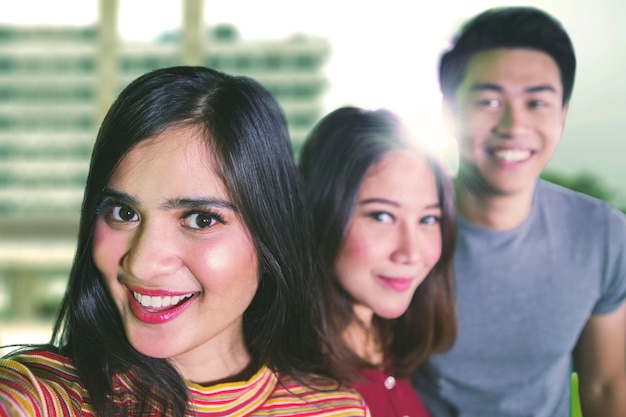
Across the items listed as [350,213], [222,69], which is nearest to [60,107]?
[222,69]

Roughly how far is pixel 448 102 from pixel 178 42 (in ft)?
2.15

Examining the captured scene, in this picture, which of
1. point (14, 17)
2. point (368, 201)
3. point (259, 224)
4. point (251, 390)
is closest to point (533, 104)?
point (368, 201)

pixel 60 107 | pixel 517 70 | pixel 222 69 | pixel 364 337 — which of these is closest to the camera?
pixel 517 70

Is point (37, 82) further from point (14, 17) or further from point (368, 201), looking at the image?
point (368, 201)

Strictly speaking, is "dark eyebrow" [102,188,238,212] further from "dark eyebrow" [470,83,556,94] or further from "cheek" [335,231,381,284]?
"dark eyebrow" [470,83,556,94]

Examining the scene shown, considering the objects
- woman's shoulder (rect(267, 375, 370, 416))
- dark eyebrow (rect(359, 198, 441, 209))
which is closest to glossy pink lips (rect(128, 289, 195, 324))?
woman's shoulder (rect(267, 375, 370, 416))

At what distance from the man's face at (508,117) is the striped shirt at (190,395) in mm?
440

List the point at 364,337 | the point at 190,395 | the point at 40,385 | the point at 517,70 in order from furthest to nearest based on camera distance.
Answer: the point at 364,337, the point at 517,70, the point at 190,395, the point at 40,385

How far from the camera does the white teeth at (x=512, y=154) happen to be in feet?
3.48

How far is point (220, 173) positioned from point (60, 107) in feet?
4.22

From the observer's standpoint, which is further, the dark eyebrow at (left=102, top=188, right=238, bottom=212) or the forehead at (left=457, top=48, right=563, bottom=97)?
the forehead at (left=457, top=48, right=563, bottom=97)

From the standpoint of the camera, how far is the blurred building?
4.22 feet

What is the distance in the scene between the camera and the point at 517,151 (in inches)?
41.7

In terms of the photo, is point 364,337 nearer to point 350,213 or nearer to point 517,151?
point 350,213
